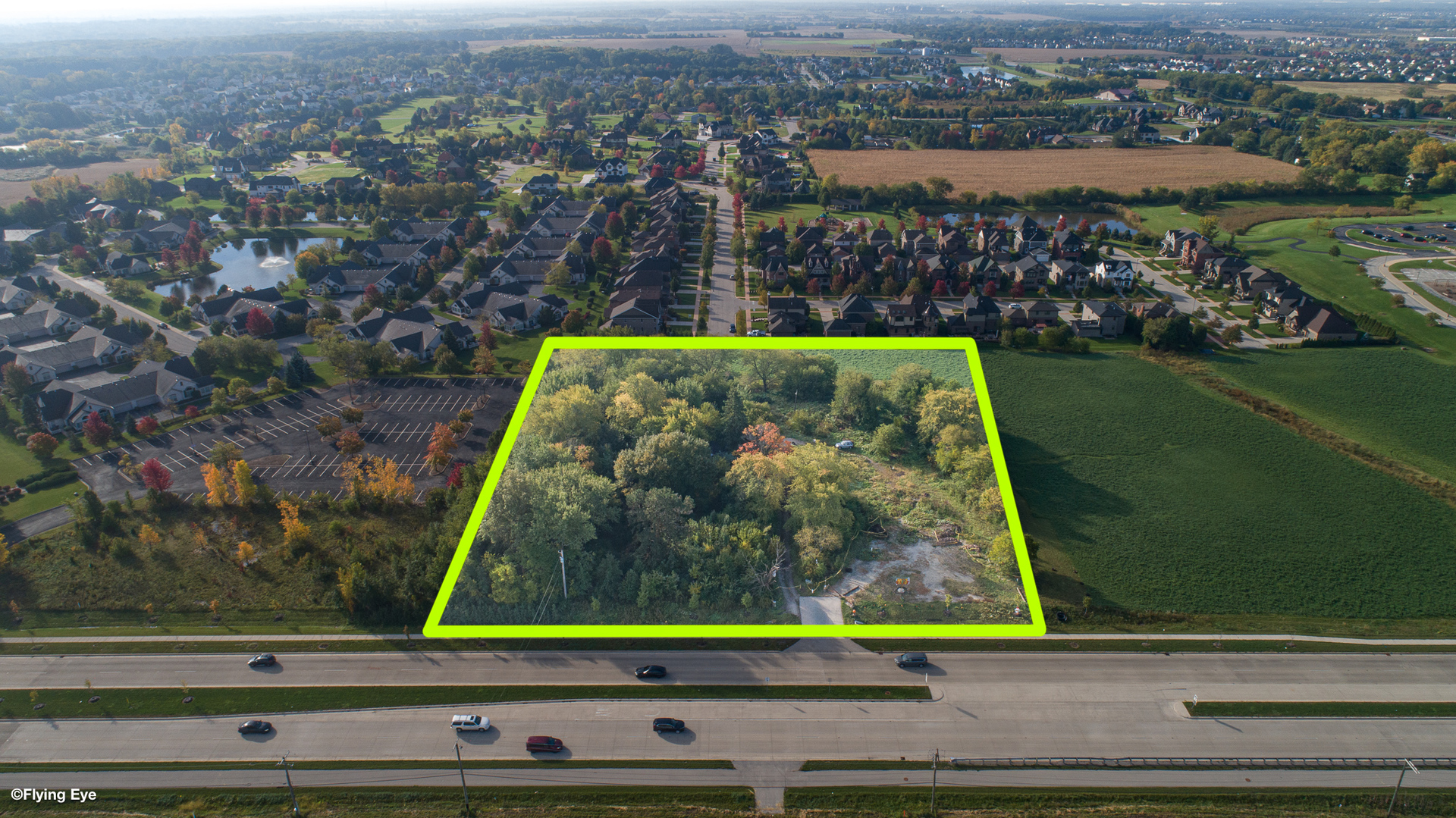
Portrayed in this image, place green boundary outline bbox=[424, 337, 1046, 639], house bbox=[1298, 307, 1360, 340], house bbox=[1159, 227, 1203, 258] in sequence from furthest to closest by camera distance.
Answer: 1. house bbox=[1159, 227, 1203, 258]
2. house bbox=[1298, 307, 1360, 340]
3. green boundary outline bbox=[424, 337, 1046, 639]

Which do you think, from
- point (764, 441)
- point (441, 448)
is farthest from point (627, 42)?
point (764, 441)

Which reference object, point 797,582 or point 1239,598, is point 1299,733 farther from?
point 797,582

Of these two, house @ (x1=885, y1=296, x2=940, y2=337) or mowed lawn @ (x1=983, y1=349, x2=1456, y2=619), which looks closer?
mowed lawn @ (x1=983, y1=349, x2=1456, y2=619)

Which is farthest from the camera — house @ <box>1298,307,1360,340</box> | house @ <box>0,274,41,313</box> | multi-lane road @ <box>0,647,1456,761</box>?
house @ <box>0,274,41,313</box>

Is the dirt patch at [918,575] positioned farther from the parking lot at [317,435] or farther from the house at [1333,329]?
the house at [1333,329]

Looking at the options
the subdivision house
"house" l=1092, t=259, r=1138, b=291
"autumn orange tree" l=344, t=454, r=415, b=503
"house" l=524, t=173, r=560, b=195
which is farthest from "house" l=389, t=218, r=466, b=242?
"house" l=1092, t=259, r=1138, b=291

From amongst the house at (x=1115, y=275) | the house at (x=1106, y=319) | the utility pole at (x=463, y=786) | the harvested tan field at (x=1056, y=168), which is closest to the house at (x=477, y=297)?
the utility pole at (x=463, y=786)

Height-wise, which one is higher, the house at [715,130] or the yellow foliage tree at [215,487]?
the house at [715,130]

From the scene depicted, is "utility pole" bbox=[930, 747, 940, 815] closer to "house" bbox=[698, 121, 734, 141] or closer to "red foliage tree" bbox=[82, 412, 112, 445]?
"red foliage tree" bbox=[82, 412, 112, 445]
